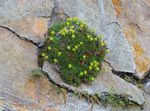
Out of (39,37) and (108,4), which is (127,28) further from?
(39,37)

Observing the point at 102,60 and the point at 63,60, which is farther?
the point at 102,60

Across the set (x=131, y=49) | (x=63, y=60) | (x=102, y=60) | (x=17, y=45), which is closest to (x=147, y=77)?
(x=131, y=49)

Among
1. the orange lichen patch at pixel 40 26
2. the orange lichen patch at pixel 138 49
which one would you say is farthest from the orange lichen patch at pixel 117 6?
the orange lichen patch at pixel 40 26

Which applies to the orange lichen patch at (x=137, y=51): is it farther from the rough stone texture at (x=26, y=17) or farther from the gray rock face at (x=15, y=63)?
the gray rock face at (x=15, y=63)

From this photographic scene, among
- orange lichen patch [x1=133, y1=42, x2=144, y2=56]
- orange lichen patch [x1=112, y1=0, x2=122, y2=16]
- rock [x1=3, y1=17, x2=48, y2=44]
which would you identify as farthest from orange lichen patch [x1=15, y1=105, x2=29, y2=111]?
orange lichen patch [x1=112, y1=0, x2=122, y2=16]

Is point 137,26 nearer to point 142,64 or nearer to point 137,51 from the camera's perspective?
point 137,51

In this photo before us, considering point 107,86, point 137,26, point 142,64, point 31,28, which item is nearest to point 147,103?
point 107,86

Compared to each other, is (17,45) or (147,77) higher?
(17,45)
